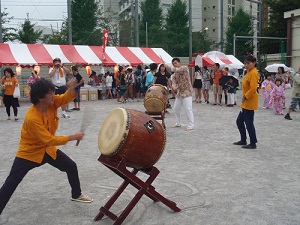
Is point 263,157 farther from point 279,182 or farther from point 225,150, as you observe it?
point 279,182

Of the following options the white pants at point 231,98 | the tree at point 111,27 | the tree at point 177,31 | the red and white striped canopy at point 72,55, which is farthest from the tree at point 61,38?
the white pants at point 231,98

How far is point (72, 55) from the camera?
1669cm

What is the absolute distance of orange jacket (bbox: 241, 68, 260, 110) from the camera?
627 cm

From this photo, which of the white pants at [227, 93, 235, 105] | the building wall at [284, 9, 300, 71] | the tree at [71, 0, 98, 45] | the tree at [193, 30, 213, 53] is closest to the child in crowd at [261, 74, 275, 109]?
the white pants at [227, 93, 235, 105]

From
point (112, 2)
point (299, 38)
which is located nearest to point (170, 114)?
point (299, 38)

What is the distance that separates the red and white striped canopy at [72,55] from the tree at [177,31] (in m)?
20.3

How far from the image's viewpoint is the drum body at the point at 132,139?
10.8 feet

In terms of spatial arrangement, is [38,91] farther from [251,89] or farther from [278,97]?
[278,97]

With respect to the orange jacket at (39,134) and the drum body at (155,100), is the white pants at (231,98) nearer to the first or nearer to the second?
the drum body at (155,100)

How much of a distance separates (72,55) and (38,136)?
13.9 meters

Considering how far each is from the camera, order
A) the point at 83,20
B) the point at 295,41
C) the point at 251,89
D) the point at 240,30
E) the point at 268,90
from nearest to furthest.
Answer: the point at 251,89, the point at 268,90, the point at 295,41, the point at 83,20, the point at 240,30

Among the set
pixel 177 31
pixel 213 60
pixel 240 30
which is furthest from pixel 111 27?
pixel 213 60

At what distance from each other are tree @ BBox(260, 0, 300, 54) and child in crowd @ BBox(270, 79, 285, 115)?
25.5 m

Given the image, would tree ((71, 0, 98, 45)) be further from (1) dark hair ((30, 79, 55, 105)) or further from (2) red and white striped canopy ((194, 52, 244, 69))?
(1) dark hair ((30, 79, 55, 105))
